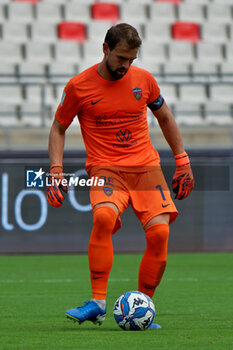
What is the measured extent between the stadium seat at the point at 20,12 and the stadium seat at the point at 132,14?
1892 mm

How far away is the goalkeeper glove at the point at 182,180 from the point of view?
4.85 m

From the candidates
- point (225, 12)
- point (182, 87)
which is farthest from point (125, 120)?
point (225, 12)

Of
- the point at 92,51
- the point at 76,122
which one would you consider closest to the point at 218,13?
the point at 92,51

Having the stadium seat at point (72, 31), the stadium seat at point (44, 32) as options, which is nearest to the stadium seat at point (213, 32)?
the stadium seat at point (72, 31)

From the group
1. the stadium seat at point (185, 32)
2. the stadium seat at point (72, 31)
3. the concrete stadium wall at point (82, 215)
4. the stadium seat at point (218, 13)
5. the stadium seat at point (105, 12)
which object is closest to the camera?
the concrete stadium wall at point (82, 215)

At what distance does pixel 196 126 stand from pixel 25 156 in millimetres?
2798

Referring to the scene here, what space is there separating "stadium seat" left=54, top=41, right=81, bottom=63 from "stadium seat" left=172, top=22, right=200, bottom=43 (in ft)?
7.40

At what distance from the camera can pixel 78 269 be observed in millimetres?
9297

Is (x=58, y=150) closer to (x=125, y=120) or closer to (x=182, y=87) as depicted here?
(x=125, y=120)

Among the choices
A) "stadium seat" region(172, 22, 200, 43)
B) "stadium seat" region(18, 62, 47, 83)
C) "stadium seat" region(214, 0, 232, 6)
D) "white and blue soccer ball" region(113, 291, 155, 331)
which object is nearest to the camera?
"white and blue soccer ball" region(113, 291, 155, 331)

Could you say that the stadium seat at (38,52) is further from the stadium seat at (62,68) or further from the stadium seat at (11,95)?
the stadium seat at (11,95)

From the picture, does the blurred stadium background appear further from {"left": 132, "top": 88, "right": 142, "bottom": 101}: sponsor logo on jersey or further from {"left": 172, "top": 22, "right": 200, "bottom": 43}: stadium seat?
{"left": 132, "top": 88, "right": 142, "bottom": 101}: sponsor logo on jersey

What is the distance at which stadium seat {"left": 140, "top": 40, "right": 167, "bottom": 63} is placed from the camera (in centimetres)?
1537

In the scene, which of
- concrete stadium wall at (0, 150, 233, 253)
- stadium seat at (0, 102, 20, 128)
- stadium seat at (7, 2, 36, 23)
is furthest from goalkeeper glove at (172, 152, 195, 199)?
stadium seat at (7, 2, 36, 23)
